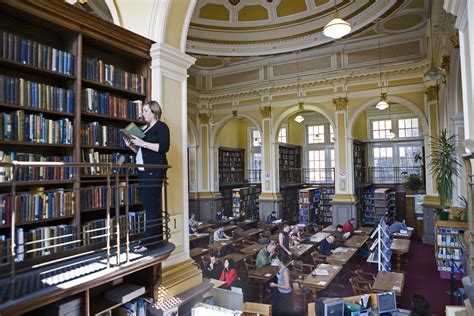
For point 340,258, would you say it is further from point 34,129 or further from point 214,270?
point 34,129

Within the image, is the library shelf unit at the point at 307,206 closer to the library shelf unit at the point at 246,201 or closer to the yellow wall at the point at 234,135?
the library shelf unit at the point at 246,201

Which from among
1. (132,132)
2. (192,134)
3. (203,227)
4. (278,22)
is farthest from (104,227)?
(192,134)

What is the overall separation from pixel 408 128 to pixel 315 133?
424 centimetres

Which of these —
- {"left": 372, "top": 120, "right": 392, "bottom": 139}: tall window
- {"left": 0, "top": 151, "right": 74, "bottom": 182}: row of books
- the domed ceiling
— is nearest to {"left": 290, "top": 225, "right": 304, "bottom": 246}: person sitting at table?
the domed ceiling

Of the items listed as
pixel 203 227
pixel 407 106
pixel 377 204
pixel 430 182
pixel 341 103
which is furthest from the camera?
pixel 377 204

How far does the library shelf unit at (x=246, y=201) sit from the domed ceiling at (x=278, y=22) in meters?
5.25

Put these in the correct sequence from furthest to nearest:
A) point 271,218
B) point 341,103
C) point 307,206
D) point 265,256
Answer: point 307,206, point 271,218, point 341,103, point 265,256

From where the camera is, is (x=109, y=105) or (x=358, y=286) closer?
(x=109, y=105)

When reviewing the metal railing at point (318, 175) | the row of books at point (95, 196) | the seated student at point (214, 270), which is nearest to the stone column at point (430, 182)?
the metal railing at point (318, 175)

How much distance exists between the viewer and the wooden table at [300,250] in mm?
6975

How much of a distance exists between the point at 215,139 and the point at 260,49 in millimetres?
4096

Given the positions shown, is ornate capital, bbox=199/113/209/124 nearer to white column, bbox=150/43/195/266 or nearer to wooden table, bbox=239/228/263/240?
wooden table, bbox=239/228/263/240

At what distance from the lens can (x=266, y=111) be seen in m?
11.9

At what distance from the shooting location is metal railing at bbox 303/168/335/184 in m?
15.6
